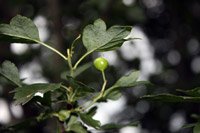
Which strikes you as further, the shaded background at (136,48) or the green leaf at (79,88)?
the shaded background at (136,48)

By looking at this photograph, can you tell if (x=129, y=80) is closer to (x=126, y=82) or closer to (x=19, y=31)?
(x=126, y=82)

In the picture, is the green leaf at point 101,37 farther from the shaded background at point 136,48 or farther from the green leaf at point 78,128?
the shaded background at point 136,48

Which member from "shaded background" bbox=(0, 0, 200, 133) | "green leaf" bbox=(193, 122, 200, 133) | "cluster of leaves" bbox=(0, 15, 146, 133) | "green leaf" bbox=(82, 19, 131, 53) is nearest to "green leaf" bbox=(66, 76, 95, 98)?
"cluster of leaves" bbox=(0, 15, 146, 133)

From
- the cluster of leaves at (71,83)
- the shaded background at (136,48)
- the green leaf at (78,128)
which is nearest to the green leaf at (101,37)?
the cluster of leaves at (71,83)

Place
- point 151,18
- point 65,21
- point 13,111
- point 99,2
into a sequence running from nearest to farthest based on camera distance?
point 99,2 < point 13,111 < point 65,21 < point 151,18

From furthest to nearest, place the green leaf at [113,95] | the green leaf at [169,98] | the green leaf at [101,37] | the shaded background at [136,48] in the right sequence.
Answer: the shaded background at [136,48] → the green leaf at [113,95] → the green leaf at [101,37] → the green leaf at [169,98]

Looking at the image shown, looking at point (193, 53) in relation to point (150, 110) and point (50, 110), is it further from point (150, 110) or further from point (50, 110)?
point (50, 110)

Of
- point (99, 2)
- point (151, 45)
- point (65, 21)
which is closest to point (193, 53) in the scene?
point (151, 45)

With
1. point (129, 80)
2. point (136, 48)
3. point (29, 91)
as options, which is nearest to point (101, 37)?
point (129, 80)
